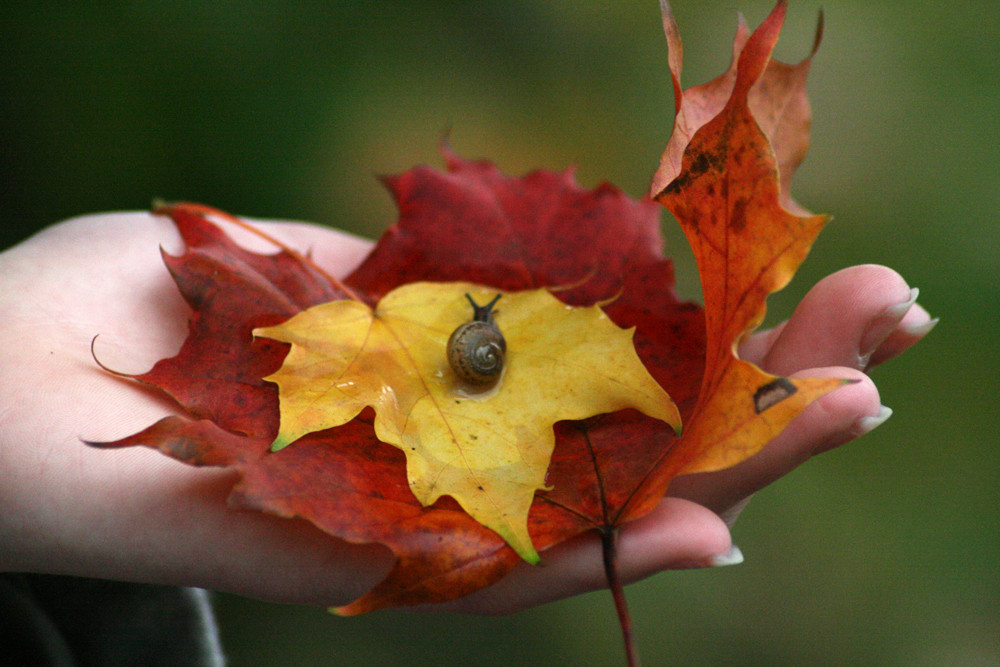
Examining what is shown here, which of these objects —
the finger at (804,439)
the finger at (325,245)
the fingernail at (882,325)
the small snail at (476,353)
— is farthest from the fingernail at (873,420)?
the finger at (325,245)

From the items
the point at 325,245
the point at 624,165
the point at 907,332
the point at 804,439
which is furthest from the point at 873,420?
the point at 624,165

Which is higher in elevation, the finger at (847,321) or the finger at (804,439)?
the finger at (847,321)

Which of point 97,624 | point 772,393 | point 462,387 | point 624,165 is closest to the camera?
point 772,393

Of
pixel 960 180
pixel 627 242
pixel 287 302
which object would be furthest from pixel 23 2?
pixel 960 180

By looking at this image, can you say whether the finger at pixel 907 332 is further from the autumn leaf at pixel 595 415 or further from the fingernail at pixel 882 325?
the autumn leaf at pixel 595 415

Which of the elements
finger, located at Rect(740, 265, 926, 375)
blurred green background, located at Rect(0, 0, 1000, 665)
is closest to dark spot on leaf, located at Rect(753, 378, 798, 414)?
finger, located at Rect(740, 265, 926, 375)

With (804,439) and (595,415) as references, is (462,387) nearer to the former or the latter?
(595,415)

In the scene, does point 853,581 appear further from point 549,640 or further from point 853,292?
point 853,292
